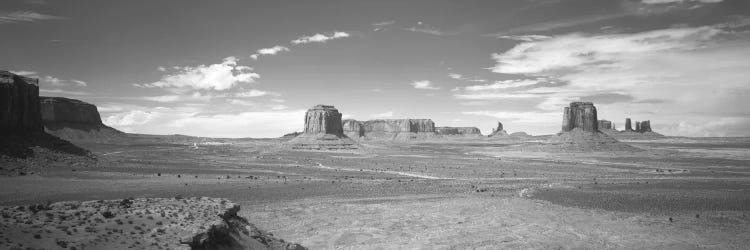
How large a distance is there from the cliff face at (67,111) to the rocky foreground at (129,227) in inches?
5968

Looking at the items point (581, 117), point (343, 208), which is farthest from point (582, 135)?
point (343, 208)

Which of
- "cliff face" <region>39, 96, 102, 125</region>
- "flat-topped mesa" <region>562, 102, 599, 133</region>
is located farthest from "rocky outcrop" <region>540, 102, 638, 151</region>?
"cliff face" <region>39, 96, 102, 125</region>

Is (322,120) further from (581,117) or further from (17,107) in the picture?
(17,107)

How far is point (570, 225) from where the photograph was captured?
2245cm

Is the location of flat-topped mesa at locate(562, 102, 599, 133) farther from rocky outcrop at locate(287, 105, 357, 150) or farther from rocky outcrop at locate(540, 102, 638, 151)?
rocky outcrop at locate(287, 105, 357, 150)

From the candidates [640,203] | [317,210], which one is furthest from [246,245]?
[640,203]

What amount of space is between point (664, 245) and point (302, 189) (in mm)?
26452

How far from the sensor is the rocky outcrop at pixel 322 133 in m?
116

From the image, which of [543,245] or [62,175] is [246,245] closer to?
[543,245]

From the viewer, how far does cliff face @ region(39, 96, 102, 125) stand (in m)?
132

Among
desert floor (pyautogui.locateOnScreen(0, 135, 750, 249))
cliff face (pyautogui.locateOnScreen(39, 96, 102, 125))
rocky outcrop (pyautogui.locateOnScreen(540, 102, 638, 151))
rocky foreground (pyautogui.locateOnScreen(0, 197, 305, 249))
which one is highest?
cliff face (pyautogui.locateOnScreen(39, 96, 102, 125))

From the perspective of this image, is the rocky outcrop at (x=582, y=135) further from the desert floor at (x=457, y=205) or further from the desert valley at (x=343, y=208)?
the desert floor at (x=457, y=205)

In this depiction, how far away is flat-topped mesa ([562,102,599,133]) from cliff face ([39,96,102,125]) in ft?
534

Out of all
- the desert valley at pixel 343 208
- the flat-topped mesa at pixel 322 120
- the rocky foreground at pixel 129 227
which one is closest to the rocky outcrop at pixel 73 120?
the flat-topped mesa at pixel 322 120
